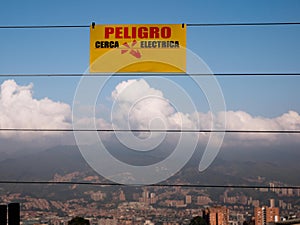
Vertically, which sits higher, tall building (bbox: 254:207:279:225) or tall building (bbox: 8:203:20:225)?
tall building (bbox: 8:203:20:225)

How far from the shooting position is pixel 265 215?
24.6ft

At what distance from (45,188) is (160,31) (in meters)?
3.22

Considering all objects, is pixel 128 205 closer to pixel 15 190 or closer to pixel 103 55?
pixel 15 190

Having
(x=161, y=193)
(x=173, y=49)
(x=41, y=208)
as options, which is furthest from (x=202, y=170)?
(x=41, y=208)

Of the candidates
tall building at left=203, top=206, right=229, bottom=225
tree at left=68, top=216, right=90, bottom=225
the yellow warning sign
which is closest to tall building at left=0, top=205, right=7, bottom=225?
tree at left=68, top=216, right=90, bottom=225

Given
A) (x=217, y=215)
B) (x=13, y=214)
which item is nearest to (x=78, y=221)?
(x=13, y=214)

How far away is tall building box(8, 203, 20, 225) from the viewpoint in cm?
593

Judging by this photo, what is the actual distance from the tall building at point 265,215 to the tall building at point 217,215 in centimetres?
51

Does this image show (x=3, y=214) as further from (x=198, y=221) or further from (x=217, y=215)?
(x=217, y=215)

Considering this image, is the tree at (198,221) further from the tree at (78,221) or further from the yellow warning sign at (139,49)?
the yellow warning sign at (139,49)

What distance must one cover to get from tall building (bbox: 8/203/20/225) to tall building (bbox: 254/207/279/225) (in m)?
3.66

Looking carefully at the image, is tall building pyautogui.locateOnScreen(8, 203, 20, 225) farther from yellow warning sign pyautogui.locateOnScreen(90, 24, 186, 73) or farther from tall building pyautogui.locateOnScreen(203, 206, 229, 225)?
tall building pyautogui.locateOnScreen(203, 206, 229, 225)

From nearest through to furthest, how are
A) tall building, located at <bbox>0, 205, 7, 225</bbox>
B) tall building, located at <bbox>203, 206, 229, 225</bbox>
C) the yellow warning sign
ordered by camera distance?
1. tall building, located at <bbox>0, 205, 7, 225</bbox>
2. the yellow warning sign
3. tall building, located at <bbox>203, 206, 229, 225</bbox>

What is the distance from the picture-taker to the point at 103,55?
20.2 ft
